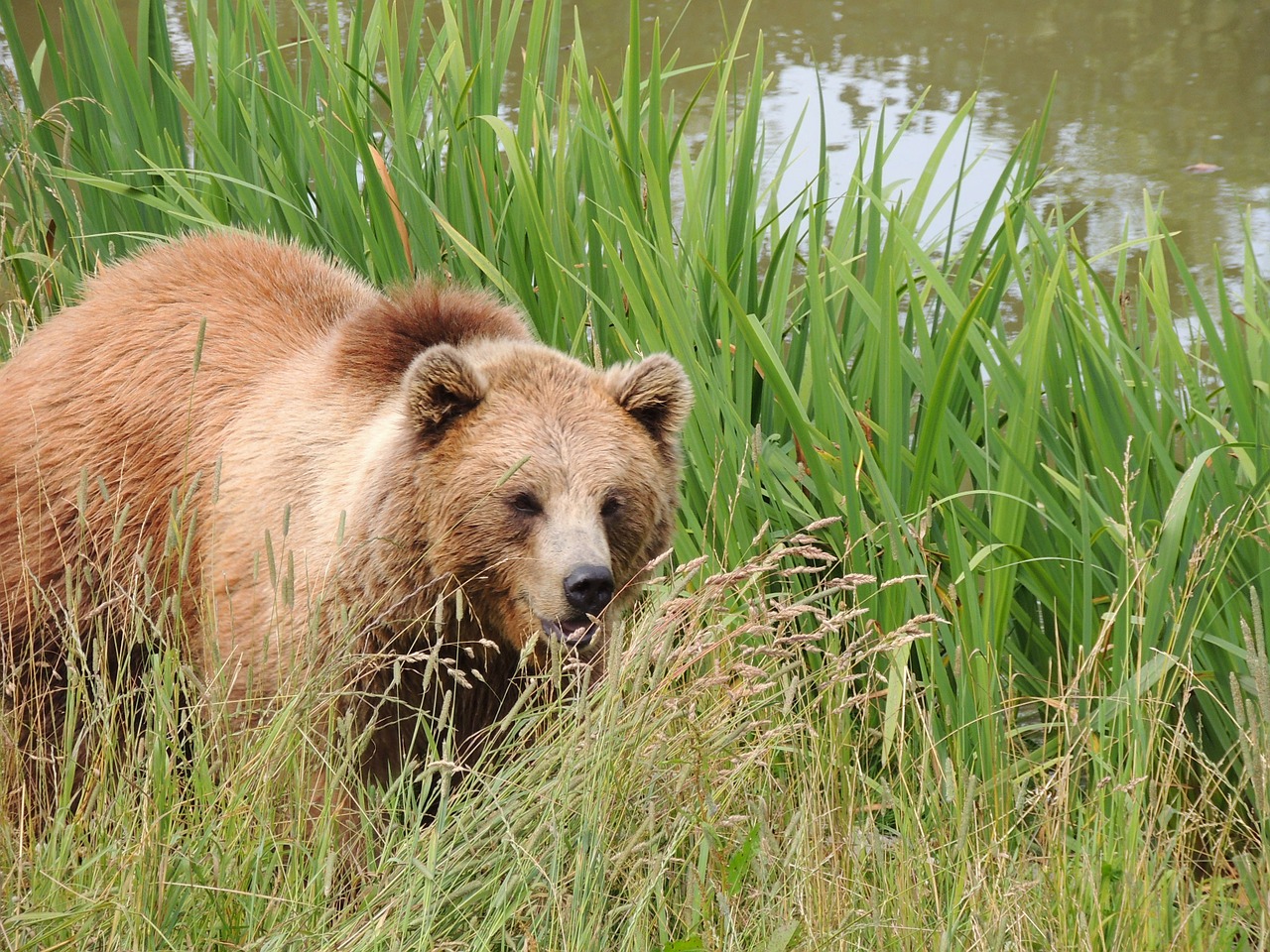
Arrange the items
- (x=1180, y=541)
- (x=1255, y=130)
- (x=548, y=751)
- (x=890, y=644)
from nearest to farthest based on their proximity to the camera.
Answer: (x=548, y=751)
(x=890, y=644)
(x=1180, y=541)
(x=1255, y=130)

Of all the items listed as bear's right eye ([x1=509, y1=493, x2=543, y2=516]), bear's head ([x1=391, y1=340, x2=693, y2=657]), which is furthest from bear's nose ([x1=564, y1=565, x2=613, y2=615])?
bear's right eye ([x1=509, y1=493, x2=543, y2=516])

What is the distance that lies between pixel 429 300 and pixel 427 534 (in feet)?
2.15

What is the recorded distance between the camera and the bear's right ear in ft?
9.73

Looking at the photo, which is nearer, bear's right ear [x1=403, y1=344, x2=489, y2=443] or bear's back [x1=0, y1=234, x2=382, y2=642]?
bear's right ear [x1=403, y1=344, x2=489, y2=443]

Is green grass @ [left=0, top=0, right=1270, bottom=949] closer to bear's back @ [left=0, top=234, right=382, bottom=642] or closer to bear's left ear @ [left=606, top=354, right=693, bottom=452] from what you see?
bear's left ear @ [left=606, top=354, right=693, bottom=452]

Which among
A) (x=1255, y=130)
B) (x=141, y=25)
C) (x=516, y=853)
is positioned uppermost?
(x=141, y=25)

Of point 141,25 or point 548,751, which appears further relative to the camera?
point 141,25

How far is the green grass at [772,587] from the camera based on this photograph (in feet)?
7.43

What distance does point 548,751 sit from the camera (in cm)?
239

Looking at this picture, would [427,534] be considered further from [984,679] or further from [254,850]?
[984,679]

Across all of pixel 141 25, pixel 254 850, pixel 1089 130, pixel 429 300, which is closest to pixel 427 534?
pixel 429 300

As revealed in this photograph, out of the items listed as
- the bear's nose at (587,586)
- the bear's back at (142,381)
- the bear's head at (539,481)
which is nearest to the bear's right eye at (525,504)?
the bear's head at (539,481)

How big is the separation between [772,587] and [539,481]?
1099 millimetres

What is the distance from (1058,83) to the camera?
30.4 ft
